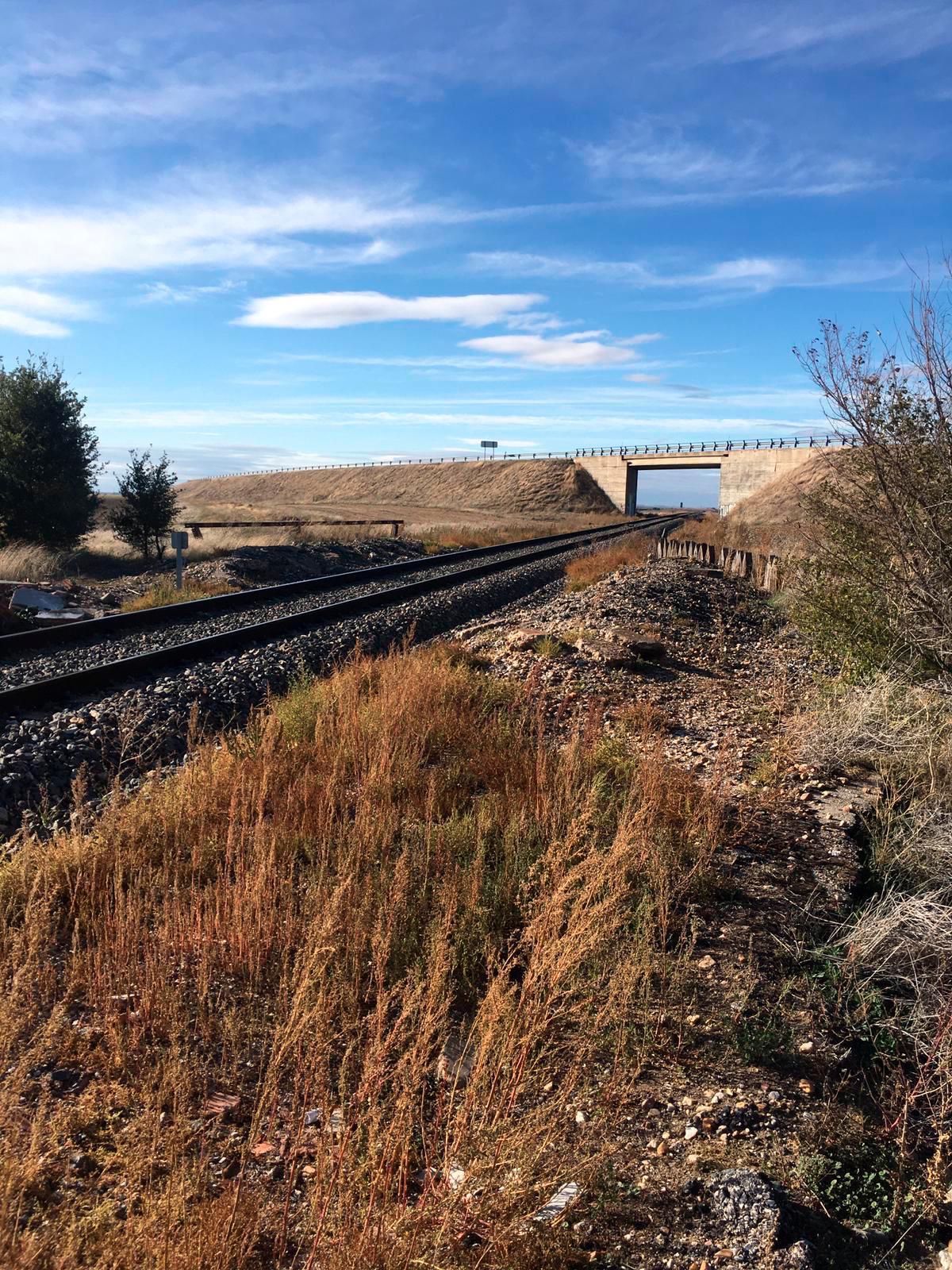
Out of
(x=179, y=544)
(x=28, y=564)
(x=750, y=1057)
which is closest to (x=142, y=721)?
(x=750, y=1057)

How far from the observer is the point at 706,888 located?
478 centimetres

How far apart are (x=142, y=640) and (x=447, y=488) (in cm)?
8530

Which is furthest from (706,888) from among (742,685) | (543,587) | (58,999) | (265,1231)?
(543,587)

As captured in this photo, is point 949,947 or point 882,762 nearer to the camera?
point 949,947

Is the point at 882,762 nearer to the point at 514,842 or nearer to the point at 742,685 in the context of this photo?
A: the point at 742,685

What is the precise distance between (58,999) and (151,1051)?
2.16 feet

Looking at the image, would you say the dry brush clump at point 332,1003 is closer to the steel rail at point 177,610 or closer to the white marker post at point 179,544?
the steel rail at point 177,610

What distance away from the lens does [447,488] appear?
95.6 m

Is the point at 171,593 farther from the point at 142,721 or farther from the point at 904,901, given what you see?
the point at 904,901

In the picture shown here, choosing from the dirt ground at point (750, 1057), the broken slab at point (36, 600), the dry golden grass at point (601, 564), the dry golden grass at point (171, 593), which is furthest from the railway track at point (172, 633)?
the dirt ground at point (750, 1057)

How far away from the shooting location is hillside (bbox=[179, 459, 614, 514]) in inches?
3339

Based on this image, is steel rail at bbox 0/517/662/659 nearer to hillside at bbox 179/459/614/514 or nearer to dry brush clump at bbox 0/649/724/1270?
dry brush clump at bbox 0/649/724/1270

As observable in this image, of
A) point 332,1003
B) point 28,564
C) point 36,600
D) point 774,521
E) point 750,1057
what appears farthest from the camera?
point 774,521

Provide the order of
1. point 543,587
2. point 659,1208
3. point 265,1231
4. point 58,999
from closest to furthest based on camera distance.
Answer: point 265,1231 → point 659,1208 → point 58,999 → point 543,587
